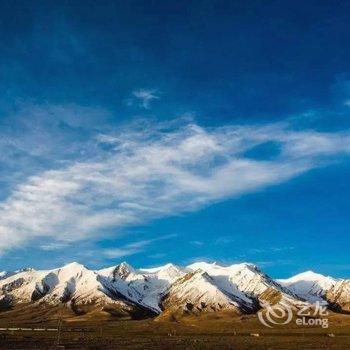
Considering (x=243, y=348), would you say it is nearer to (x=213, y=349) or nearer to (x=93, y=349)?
(x=213, y=349)

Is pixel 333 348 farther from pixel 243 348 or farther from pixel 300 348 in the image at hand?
pixel 243 348

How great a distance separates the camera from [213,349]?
108562 millimetres

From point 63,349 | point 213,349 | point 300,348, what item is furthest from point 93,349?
point 300,348

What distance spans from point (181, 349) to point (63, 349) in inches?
890

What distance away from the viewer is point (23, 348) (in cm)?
10644

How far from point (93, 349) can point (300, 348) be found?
41478 millimetres

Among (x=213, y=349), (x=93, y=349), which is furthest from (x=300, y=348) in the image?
(x=93, y=349)

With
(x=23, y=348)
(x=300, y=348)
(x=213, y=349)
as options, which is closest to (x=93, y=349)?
(x=23, y=348)

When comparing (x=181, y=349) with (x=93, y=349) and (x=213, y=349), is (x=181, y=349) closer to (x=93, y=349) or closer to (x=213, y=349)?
(x=213, y=349)

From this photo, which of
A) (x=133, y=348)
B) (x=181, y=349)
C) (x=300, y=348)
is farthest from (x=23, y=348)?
(x=300, y=348)

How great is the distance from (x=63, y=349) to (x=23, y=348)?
312 inches

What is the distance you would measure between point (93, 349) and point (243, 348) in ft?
97.3

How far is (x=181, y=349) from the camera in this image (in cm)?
10750

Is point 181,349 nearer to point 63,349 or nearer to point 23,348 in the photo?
point 63,349
